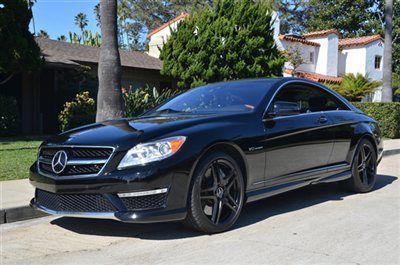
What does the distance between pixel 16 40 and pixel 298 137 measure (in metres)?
10.7

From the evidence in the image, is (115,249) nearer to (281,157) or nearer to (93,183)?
(93,183)

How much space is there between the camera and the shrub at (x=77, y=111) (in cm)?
1589

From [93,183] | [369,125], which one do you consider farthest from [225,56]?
[93,183]

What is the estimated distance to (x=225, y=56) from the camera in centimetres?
1956

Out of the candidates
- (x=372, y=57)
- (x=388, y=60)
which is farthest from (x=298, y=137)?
(x=372, y=57)

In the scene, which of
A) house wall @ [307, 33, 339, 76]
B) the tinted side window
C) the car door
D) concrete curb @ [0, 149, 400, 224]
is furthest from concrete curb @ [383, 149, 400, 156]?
house wall @ [307, 33, 339, 76]

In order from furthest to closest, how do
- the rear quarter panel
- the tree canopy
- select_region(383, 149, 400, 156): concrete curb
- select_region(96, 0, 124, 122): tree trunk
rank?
the tree canopy, select_region(383, 149, 400, 156): concrete curb, select_region(96, 0, 124, 122): tree trunk, the rear quarter panel

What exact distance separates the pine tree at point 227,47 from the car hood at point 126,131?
13.8 m

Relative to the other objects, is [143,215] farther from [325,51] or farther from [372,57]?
[372,57]

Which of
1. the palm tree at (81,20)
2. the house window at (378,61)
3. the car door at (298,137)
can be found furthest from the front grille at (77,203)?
the palm tree at (81,20)

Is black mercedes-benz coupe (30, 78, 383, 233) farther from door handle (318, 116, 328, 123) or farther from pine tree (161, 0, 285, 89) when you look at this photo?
pine tree (161, 0, 285, 89)

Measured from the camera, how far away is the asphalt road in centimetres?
Result: 444

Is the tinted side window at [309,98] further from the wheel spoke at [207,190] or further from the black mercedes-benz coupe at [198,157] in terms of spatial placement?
the wheel spoke at [207,190]

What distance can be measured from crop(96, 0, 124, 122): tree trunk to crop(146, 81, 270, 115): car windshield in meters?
3.80
